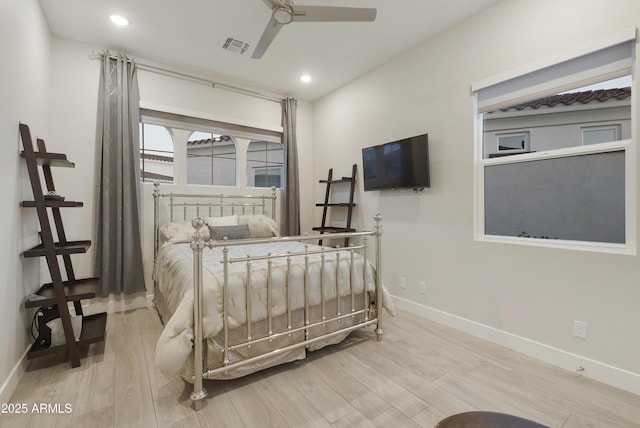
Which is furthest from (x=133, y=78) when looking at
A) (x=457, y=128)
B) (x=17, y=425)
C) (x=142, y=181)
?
(x=457, y=128)

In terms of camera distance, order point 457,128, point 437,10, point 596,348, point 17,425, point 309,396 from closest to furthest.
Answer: point 17,425, point 309,396, point 596,348, point 437,10, point 457,128

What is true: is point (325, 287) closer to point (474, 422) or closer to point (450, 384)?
point (450, 384)

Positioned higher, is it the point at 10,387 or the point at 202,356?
the point at 202,356

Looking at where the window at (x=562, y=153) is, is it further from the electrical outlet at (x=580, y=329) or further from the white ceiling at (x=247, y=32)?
the white ceiling at (x=247, y=32)

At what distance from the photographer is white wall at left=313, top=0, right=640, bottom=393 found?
1.86m

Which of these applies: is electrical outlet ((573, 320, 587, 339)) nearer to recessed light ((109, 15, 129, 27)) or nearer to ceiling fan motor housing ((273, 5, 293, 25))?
ceiling fan motor housing ((273, 5, 293, 25))

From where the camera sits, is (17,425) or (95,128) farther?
(95,128)

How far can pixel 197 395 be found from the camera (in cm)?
160

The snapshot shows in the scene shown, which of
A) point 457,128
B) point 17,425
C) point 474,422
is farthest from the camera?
point 457,128

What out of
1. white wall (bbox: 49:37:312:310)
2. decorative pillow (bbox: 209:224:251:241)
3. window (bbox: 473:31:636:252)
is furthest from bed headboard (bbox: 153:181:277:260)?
window (bbox: 473:31:636:252)

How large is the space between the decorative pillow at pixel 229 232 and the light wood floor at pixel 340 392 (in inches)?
47.3

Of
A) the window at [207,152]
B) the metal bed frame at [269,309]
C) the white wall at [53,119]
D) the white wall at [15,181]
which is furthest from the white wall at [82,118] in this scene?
the metal bed frame at [269,309]

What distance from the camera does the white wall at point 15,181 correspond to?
1662mm

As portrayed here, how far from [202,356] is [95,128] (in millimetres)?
2747
